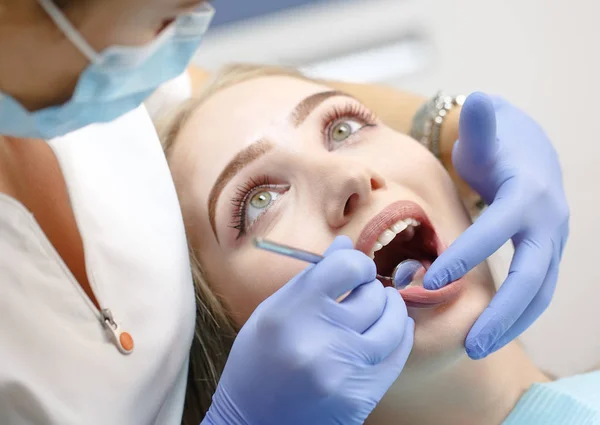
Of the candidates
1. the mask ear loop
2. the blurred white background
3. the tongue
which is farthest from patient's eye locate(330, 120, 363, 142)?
the blurred white background

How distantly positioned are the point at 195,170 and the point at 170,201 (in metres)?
0.07

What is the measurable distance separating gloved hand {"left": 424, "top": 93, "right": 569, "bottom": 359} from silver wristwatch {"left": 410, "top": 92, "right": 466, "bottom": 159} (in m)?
0.15

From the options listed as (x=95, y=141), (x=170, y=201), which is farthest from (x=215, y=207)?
(x=95, y=141)

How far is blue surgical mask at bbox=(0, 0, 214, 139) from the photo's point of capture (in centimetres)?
66

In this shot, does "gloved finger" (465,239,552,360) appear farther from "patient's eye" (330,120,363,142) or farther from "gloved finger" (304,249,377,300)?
"patient's eye" (330,120,363,142)

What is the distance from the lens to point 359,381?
2.77ft

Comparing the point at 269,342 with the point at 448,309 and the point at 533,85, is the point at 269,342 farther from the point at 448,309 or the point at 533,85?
the point at 533,85

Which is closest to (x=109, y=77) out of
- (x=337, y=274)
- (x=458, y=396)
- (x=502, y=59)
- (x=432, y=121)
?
(x=337, y=274)

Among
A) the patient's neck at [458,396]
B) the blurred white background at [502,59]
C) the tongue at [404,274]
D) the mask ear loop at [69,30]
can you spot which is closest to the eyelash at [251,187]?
the tongue at [404,274]

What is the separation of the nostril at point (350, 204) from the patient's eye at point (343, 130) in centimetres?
15

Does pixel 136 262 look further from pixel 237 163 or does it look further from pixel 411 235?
pixel 411 235

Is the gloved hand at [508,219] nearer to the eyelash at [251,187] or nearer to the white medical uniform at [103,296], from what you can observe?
the eyelash at [251,187]

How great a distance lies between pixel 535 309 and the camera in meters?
1.06

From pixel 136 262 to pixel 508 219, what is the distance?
0.53 meters
